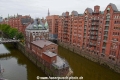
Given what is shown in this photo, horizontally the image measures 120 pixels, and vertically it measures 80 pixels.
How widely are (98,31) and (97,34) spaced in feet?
5.90

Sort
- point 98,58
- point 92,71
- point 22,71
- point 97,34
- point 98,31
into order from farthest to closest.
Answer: point 97,34
point 98,31
point 98,58
point 92,71
point 22,71

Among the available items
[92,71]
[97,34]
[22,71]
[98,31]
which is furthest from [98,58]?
[22,71]

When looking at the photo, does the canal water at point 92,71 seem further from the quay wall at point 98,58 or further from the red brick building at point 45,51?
the red brick building at point 45,51

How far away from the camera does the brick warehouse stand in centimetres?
5300

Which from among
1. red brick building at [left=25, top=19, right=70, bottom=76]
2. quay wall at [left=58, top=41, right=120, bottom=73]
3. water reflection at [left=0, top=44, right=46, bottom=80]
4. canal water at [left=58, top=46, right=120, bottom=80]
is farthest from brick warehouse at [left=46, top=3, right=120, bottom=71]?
water reflection at [left=0, top=44, right=46, bottom=80]

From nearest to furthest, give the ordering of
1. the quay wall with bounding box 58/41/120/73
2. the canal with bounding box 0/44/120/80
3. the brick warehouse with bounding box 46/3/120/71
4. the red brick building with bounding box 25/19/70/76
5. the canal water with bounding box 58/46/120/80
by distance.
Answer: the red brick building with bounding box 25/19/70/76
the canal with bounding box 0/44/120/80
the canal water with bounding box 58/46/120/80
the quay wall with bounding box 58/41/120/73
the brick warehouse with bounding box 46/3/120/71

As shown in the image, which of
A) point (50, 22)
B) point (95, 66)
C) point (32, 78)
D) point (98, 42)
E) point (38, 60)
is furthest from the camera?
point (50, 22)

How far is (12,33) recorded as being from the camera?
91250 millimetres

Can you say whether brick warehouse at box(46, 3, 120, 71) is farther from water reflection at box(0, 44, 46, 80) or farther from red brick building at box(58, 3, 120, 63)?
water reflection at box(0, 44, 46, 80)

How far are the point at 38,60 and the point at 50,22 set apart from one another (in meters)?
74.2

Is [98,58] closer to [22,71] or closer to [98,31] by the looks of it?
[98,31]

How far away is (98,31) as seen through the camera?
61.4m

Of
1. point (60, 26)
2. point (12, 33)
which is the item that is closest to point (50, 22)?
point (60, 26)

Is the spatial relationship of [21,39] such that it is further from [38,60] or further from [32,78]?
[32,78]
